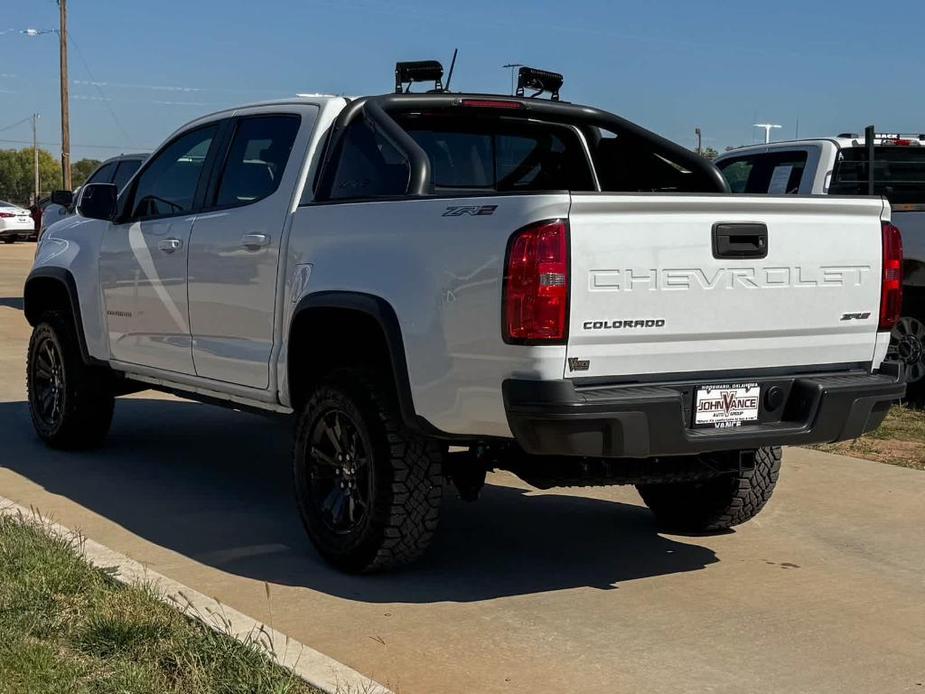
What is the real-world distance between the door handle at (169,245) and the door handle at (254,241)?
0.72 m

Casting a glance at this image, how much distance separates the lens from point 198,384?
689cm

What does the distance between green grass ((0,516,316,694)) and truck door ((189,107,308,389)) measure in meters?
1.51

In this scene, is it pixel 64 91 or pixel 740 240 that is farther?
pixel 64 91

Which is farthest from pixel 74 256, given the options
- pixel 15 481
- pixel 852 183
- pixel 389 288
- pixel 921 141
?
pixel 921 141

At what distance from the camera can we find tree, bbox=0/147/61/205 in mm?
169875

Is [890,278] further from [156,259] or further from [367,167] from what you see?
[156,259]

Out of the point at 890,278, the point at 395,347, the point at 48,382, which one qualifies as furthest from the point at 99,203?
the point at 890,278

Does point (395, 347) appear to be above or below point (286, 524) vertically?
above

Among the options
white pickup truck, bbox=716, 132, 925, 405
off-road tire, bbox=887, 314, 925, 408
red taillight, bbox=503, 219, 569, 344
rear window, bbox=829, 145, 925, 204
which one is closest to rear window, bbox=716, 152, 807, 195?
white pickup truck, bbox=716, 132, 925, 405

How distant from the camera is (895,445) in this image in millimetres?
9219

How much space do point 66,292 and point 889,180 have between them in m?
6.24

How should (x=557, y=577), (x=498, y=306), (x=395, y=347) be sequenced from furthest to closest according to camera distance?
(x=557, y=577) → (x=395, y=347) → (x=498, y=306)

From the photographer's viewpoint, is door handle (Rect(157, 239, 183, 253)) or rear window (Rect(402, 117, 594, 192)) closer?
rear window (Rect(402, 117, 594, 192))

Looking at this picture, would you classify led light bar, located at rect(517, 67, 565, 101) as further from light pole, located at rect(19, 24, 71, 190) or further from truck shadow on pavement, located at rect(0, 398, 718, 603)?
light pole, located at rect(19, 24, 71, 190)
